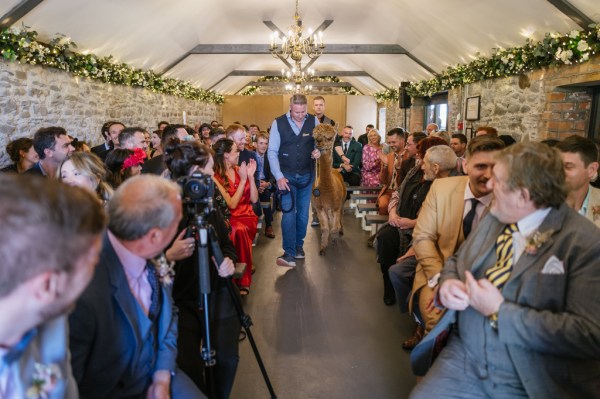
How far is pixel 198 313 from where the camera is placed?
7.05 ft

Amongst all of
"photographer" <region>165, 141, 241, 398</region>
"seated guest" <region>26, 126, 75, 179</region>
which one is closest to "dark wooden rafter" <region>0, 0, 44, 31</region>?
"seated guest" <region>26, 126, 75, 179</region>

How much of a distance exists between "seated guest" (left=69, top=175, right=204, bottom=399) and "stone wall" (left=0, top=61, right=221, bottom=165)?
13.0 feet

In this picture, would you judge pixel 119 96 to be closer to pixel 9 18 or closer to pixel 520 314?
pixel 9 18

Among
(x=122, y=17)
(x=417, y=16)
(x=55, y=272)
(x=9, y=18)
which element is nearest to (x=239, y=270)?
(x=55, y=272)

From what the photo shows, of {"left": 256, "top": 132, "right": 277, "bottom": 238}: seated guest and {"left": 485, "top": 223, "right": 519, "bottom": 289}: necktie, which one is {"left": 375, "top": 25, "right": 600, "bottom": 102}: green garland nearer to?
{"left": 256, "top": 132, "right": 277, "bottom": 238}: seated guest

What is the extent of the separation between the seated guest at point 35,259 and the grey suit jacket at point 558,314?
4.10 ft

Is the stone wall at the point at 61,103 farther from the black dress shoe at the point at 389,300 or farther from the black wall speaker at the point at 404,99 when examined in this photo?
the black wall speaker at the point at 404,99

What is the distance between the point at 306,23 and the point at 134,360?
30.8ft

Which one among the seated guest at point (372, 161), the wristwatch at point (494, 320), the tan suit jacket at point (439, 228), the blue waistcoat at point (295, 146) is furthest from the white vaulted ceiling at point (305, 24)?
the wristwatch at point (494, 320)

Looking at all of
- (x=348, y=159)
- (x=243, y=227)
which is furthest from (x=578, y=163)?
(x=348, y=159)

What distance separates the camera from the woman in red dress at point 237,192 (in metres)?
3.62

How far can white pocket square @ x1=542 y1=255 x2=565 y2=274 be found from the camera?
1.33 meters

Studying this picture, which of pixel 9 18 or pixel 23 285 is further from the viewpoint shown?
Answer: pixel 9 18

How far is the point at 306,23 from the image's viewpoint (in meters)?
9.66
